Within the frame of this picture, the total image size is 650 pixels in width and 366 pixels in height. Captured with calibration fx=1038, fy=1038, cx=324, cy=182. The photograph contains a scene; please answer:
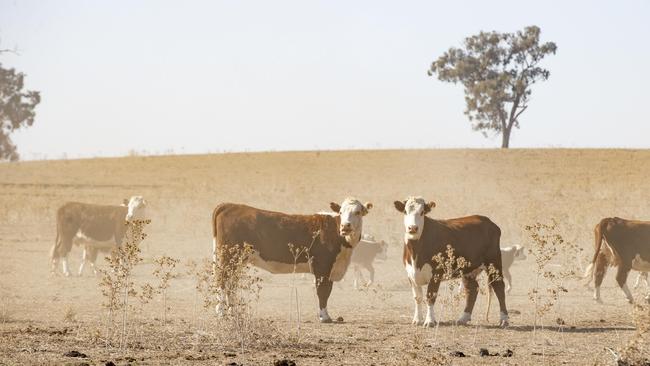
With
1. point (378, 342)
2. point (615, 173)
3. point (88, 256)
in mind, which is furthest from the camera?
point (615, 173)

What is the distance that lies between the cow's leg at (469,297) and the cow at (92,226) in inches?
459

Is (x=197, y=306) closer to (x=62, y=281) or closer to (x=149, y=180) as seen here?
(x=62, y=281)

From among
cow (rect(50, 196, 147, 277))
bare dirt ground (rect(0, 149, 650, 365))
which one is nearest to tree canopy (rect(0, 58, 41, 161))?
bare dirt ground (rect(0, 149, 650, 365))

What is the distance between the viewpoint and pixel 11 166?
6059 cm

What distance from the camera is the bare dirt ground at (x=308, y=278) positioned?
42.4 ft

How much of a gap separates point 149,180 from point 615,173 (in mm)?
23663

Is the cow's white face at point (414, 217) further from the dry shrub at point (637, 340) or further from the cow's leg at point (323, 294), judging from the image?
the dry shrub at point (637, 340)

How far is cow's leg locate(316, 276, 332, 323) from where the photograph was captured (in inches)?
645

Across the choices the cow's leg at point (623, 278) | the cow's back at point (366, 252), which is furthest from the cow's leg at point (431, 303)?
the cow's back at point (366, 252)

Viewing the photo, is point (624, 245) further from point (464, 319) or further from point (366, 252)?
point (366, 252)

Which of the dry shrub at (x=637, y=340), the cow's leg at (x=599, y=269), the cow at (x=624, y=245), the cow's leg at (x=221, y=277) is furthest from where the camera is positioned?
the cow's leg at (x=599, y=269)

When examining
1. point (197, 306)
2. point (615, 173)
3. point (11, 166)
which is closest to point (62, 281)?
point (197, 306)

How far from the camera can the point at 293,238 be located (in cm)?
1716

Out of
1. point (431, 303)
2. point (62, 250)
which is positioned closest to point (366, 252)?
point (62, 250)
